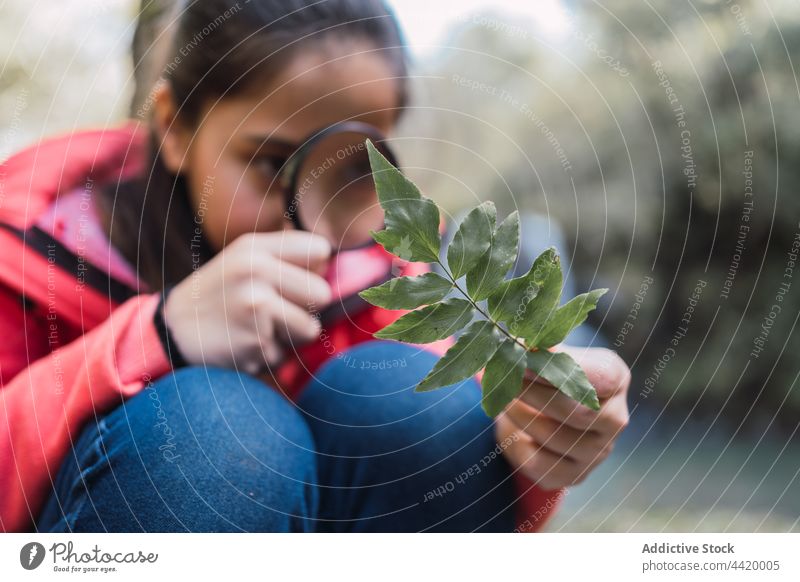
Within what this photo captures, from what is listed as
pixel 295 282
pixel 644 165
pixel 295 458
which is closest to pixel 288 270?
pixel 295 282

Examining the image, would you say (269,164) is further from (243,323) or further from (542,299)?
(542,299)

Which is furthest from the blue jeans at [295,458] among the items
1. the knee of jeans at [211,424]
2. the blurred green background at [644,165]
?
the blurred green background at [644,165]

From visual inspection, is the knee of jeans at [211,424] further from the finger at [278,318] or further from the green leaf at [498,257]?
the green leaf at [498,257]

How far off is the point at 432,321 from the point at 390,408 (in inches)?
5.3

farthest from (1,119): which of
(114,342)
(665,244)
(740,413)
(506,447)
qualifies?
(740,413)

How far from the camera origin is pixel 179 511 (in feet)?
1.42

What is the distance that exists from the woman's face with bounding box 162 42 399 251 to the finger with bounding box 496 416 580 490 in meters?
0.19

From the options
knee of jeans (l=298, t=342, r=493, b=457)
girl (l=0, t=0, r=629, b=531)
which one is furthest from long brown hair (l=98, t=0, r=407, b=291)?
knee of jeans (l=298, t=342, r=493, b=457)

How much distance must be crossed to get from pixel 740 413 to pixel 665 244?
0.53ft

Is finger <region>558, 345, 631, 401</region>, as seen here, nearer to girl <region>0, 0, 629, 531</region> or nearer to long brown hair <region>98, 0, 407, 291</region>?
girl <region>0, 0, 629, 531</region>

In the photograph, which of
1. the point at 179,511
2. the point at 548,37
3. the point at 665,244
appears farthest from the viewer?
the point at 665,244

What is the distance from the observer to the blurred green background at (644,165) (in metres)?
0.49

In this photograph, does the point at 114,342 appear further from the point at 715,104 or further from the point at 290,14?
the point at 715,104

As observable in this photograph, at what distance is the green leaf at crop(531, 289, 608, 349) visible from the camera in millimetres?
351
